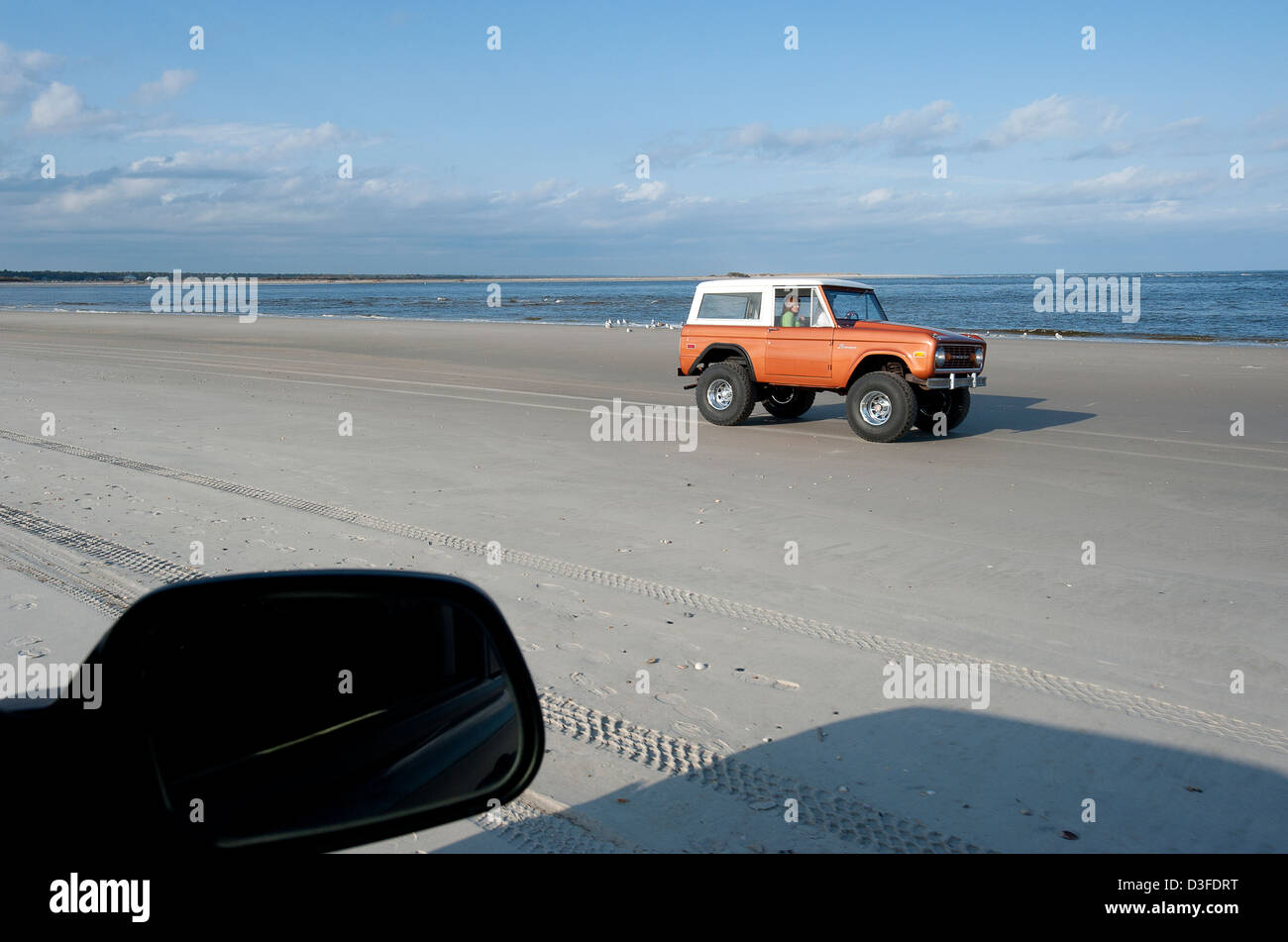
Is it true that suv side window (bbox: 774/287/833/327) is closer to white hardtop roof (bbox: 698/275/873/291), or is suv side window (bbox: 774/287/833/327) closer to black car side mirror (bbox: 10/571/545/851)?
white hardtop roof (bbox: 698/275/873/291)

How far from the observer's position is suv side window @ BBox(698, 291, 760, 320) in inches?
540

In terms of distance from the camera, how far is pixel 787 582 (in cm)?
626

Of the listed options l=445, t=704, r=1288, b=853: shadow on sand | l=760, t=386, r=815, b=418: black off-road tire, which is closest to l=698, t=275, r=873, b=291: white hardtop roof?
l=760, t=386, r=815, b=418: black off-road tire

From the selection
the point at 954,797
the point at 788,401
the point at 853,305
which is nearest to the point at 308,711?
the point at 954,797

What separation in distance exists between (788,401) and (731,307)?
1.72m

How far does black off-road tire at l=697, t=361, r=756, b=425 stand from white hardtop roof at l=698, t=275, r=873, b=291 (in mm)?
1060

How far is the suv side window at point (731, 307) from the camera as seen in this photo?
13711 millimetres

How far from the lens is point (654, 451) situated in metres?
11.2

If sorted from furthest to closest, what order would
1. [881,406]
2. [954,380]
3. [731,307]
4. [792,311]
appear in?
[731,307], [792,311], [881,406], [954,380]

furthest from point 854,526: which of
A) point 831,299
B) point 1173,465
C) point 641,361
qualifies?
point 641,361

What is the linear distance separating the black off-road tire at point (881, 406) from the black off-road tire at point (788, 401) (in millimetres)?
1866

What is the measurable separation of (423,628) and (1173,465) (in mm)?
10417

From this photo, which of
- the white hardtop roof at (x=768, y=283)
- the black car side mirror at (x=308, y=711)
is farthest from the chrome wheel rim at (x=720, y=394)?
the black car side mirror at (x=308, y=711)

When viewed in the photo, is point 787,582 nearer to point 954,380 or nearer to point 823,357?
point 954,380
